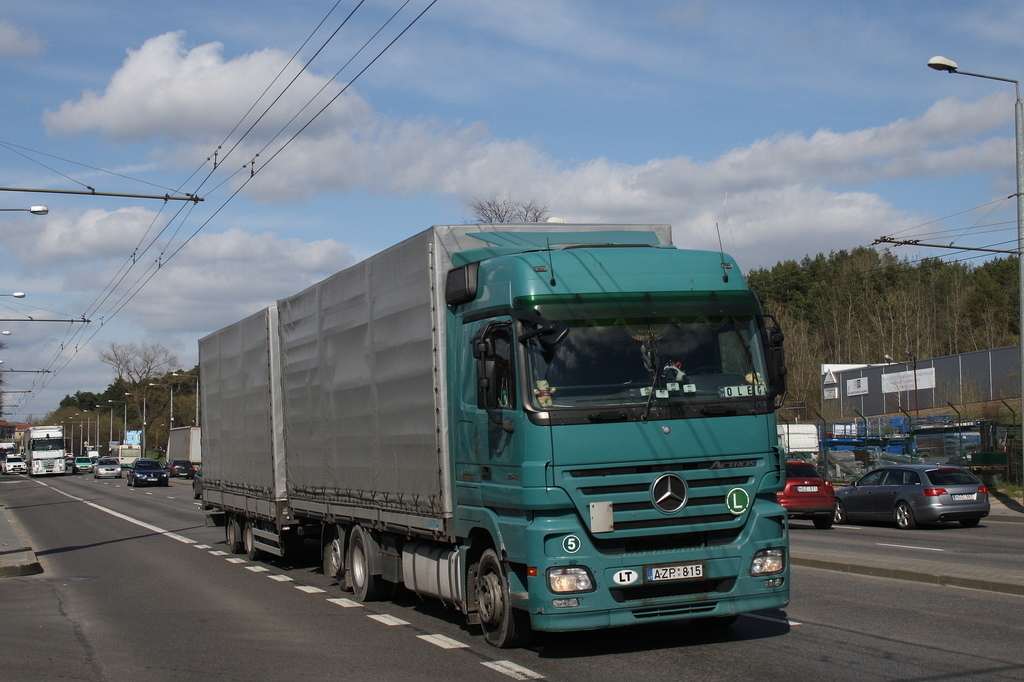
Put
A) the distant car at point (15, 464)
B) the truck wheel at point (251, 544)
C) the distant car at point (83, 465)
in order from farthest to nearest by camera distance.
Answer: the distant car at point (83, 465) < the distant car at point (15, 464) < the truck wheel at point (251, 544)

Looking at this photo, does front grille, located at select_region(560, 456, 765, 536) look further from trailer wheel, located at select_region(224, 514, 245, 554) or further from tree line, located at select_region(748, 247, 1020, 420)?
tree line, located at select_region(748, 247, 1020, 420)

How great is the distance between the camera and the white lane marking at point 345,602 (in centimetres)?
1176

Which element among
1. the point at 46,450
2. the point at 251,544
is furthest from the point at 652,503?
the point at 46,450

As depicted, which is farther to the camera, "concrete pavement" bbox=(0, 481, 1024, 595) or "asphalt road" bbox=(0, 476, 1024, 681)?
→ "concrete pavement" bbox=(0, 481, 1024, 595)

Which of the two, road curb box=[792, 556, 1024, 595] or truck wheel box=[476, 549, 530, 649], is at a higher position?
truck wheel box=[476, 549, 530, 649]

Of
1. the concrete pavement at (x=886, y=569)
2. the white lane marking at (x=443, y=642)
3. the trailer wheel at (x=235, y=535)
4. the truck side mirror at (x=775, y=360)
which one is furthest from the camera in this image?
the trailer wheel at (x=235, y=535)

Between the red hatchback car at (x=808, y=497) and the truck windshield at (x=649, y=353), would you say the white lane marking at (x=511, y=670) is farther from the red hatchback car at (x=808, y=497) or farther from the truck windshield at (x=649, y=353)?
the red hatchback car at (x=808, y=497)

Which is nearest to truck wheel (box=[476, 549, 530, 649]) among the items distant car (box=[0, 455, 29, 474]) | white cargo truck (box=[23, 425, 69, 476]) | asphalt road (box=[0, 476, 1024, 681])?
asphalt road (box=[0, 476, 1024, 681])

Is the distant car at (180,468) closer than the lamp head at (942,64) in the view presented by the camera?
No

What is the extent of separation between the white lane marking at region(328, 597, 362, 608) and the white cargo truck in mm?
78211

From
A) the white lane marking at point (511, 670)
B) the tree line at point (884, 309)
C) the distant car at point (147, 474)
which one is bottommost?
the distant car at point (147, 474)

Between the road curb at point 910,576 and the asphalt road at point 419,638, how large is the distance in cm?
18

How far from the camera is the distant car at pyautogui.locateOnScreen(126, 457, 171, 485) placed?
196 feet

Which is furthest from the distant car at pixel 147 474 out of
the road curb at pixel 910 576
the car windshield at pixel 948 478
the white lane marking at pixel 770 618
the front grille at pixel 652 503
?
the front grille at pixel 652 503
